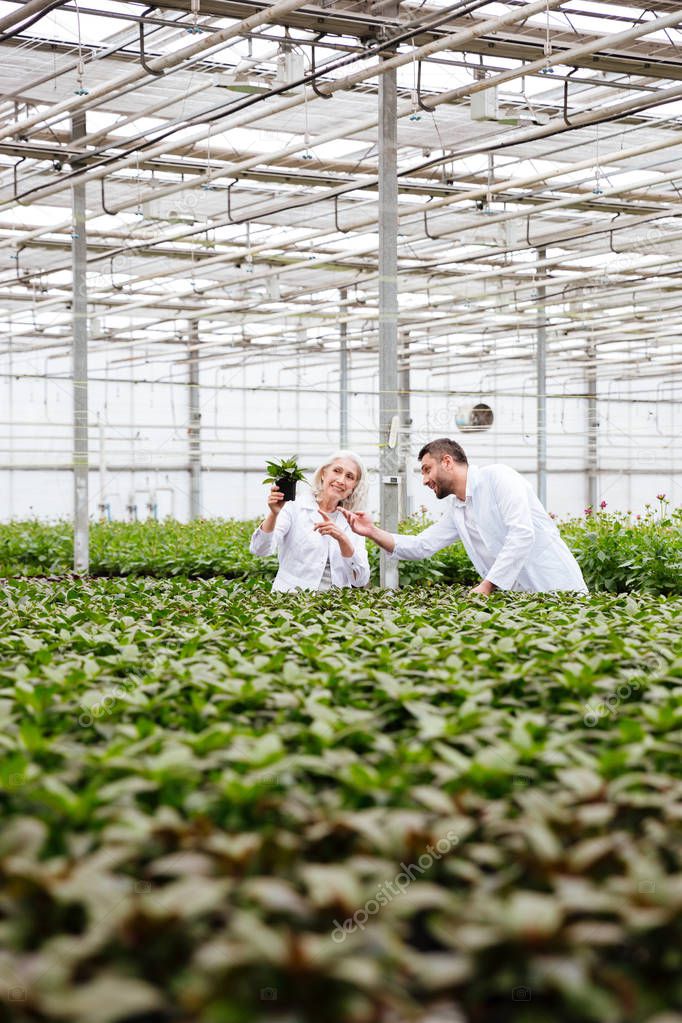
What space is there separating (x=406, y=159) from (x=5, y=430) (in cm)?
1579


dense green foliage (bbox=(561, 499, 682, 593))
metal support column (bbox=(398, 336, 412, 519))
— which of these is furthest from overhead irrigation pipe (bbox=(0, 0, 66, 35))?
metal support column (bbox=(398, 336, 412, 519))

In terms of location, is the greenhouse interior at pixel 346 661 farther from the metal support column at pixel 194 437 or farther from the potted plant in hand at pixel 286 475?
the metal support column at pixel 194 437

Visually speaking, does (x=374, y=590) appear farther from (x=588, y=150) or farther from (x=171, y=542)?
(x=588, y=150)

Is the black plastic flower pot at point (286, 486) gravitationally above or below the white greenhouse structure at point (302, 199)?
below

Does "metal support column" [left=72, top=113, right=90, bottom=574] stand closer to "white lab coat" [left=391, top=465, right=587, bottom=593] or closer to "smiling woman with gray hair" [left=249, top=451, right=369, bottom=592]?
"smiling woman with gray hair" [left=249, top=451, right=369, bottom=592]

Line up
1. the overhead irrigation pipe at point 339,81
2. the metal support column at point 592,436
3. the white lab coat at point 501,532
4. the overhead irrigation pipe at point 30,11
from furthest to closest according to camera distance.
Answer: the metal support column at point 592,436 < the overhead irrigation pipe at point 30,11 < the overhead irrigation pipe at point 339,81 < the white lab coat at point 501,532

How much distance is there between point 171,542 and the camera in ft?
38.7

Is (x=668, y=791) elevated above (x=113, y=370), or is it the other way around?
(x=113, y=370)

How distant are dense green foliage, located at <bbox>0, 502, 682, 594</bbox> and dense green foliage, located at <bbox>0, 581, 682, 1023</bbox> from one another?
3575 mm

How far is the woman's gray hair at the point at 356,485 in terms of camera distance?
5969 mm

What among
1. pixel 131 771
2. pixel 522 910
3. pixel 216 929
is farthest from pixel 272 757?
pixel 522 910

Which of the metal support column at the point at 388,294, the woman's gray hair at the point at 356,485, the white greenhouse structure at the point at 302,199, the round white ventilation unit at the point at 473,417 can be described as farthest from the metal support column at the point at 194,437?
the woman's gray hair at the point at 356,485

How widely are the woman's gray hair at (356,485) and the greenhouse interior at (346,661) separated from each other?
22mm

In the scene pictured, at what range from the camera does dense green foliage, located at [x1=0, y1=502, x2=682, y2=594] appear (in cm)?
771
